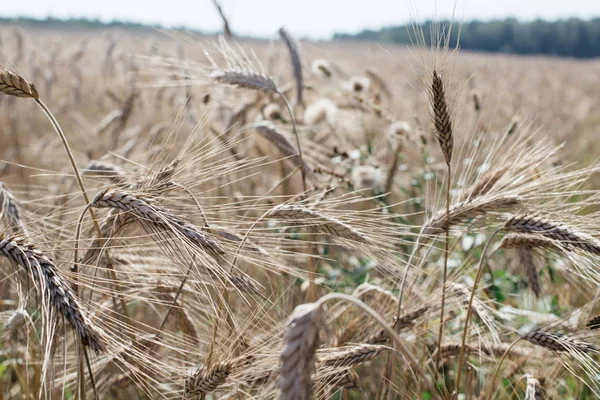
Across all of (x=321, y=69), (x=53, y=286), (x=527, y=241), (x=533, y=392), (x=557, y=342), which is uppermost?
(x=321, y=69)

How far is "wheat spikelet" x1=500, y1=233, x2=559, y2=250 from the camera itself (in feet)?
4.59

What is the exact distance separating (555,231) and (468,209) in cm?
24

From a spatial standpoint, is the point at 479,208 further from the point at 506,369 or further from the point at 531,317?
A: the point at 531,317

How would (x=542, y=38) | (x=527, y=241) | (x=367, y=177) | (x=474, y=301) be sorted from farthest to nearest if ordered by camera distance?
(x=542, y=38), (x=367, y=177), (x=474, y=301), (x=527, y=241)

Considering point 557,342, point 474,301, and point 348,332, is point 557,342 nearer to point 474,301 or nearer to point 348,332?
point 474,301

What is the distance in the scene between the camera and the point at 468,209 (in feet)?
4.91

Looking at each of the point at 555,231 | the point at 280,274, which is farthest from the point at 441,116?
the point at 280,274

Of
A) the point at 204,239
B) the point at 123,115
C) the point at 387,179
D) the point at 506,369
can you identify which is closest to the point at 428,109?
the point at 204,239

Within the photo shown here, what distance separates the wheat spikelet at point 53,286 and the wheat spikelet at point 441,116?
0.90 metres

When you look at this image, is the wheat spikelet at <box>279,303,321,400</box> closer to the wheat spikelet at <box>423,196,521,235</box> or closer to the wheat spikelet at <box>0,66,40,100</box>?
the wheat spikelet at <box>423,196,521,235</box>

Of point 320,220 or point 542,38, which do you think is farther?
point 542,38

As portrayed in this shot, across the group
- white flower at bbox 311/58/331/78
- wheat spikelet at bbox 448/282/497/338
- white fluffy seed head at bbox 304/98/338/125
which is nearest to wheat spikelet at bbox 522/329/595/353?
wheat spikelet at bbox 448/282/497/338

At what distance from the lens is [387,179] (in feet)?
9.88

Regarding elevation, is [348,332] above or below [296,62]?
below
